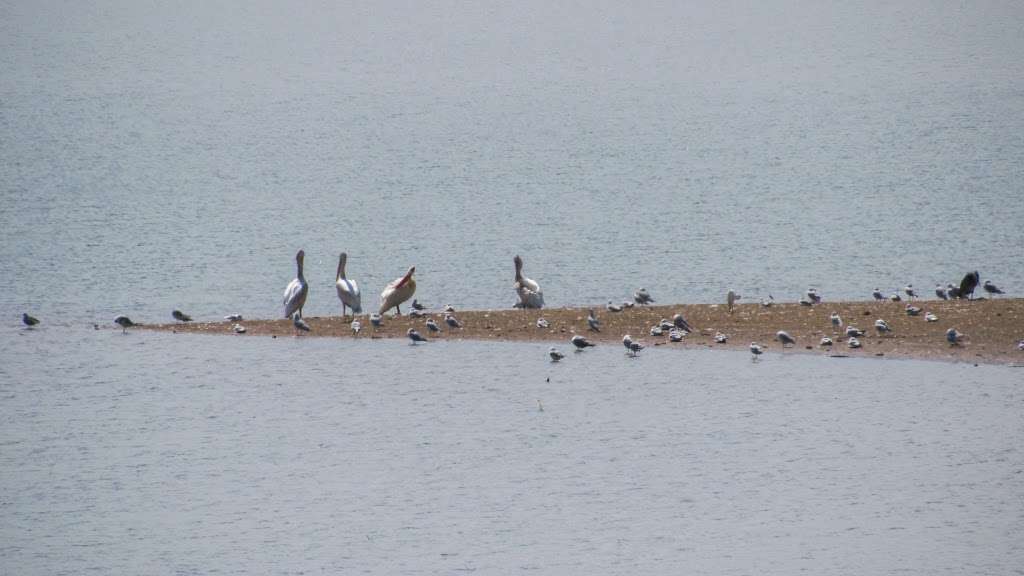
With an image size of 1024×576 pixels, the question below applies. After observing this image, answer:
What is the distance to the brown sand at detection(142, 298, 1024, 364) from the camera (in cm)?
2678

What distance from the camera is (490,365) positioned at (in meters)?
27.4

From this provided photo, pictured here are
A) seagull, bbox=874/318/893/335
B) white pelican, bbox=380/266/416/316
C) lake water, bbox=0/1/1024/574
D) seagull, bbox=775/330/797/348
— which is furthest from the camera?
white pelican, bbox=380/266/416/316

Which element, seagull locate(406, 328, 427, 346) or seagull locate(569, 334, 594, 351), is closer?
seagull locate(569, 334, 594, 351)

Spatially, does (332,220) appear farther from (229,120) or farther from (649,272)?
(229,120)

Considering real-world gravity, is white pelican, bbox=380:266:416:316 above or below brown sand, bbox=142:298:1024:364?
above

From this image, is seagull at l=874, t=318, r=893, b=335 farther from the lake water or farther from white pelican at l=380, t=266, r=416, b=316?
white pelican at l=380, t=266, r=416, b=316

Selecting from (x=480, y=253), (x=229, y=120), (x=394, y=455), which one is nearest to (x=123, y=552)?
(x=394, y=455)

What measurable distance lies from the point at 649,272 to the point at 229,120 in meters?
78.8

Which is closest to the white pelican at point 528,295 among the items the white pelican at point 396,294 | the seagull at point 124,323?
the white pelican at point 396,294

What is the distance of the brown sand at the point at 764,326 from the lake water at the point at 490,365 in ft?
1.95

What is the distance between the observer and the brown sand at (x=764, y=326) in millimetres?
26781

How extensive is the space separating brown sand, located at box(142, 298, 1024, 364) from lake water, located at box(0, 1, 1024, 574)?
595mm

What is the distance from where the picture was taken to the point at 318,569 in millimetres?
17297

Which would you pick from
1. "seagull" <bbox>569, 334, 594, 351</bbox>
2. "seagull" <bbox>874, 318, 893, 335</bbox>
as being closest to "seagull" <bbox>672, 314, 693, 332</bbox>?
"seagull" <bbox>569, 334, 594, 351</bbox>
